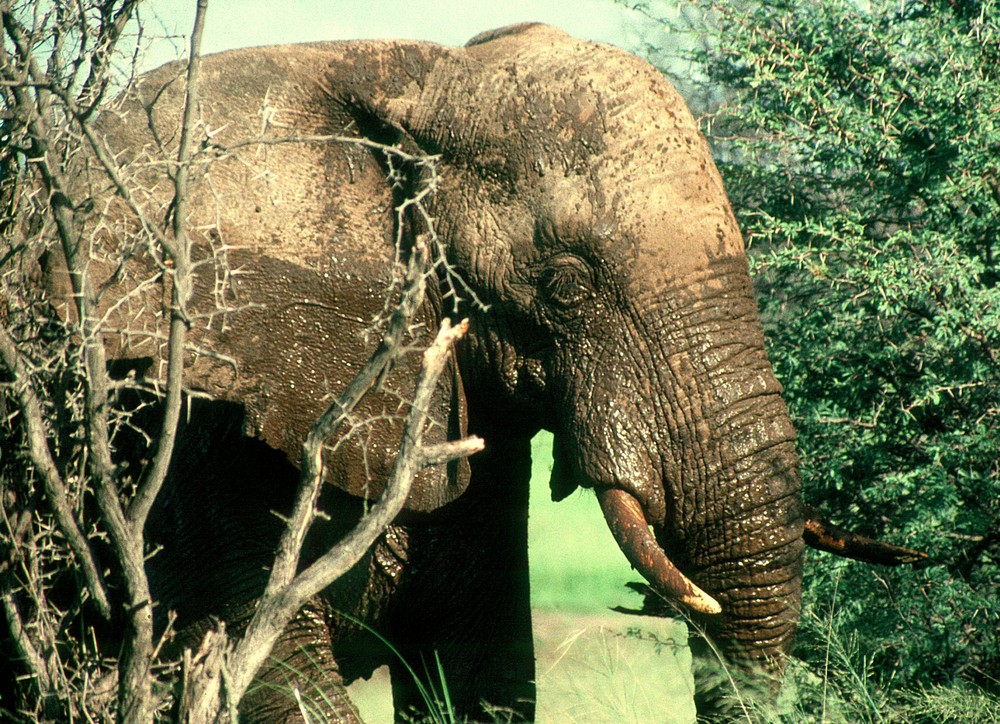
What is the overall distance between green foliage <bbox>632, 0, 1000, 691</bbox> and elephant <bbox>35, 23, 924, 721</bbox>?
4.18 ft

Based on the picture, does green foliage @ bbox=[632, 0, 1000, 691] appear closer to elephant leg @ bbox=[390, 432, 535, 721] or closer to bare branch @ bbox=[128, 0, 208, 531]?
elephant leg @ bbox=[390, 432, 535, 721]

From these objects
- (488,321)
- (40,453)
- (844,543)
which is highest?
(488,321)

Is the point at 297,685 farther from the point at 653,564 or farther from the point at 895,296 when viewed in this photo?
the point at 895,296

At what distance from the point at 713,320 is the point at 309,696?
1.39 m

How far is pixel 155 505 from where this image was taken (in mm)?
3438

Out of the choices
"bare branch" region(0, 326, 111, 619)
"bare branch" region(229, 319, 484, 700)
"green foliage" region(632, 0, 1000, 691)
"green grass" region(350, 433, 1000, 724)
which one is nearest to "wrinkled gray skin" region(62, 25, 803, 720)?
"green grass" region(350, 433, 1000, 724)

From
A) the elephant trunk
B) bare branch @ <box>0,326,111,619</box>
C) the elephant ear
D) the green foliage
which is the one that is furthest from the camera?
the green foliage

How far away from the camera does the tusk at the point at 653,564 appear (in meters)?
2.88

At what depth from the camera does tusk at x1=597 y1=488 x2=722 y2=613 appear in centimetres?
288

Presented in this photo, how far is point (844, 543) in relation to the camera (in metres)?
3.24

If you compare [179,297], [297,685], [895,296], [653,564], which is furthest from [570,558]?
[179,297]

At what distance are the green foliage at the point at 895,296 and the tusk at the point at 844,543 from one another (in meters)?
0.95

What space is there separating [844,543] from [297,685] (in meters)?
1.41

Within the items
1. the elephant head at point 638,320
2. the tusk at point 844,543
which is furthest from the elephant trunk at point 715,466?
the tusk at point 844,543
